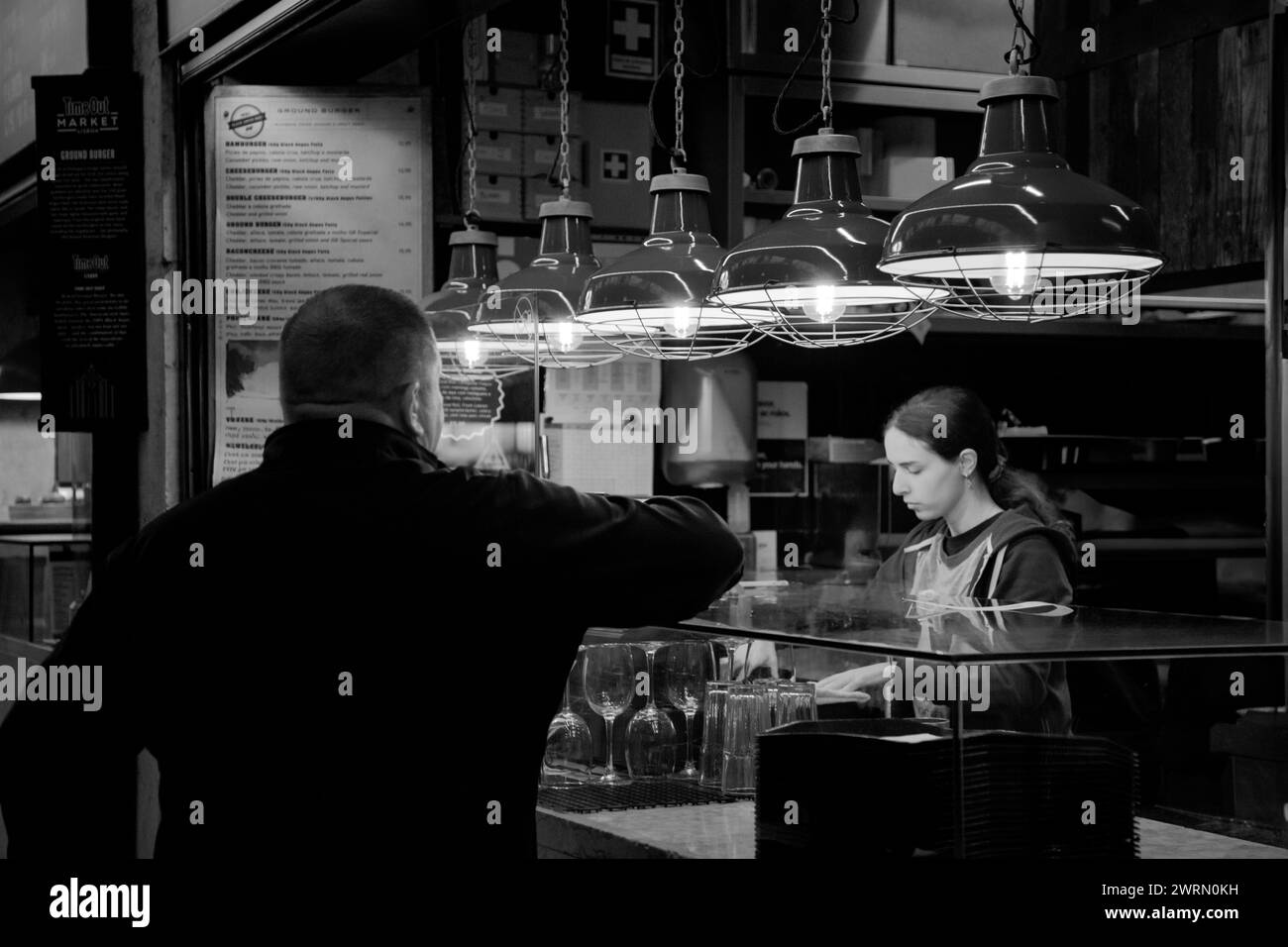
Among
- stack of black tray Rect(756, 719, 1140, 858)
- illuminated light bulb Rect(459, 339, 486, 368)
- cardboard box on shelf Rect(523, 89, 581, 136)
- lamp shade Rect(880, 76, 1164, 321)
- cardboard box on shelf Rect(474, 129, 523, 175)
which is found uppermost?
cardboard box on shelf Rect(523, 89, 581, 136)

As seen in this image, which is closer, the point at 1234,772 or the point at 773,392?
the point at 1234,772

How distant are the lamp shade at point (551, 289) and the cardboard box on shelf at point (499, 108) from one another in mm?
1480

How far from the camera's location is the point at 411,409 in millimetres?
2166

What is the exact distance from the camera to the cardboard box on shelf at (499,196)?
5.29 meters

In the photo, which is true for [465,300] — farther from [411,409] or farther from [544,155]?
[411,409]

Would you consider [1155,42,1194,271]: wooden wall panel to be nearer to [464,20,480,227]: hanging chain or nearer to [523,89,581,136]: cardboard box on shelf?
[523,89,581,136]: cardboard box on shelf

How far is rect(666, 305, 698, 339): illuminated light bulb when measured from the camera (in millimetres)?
3240

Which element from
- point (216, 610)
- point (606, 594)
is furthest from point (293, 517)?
point (606, 594)

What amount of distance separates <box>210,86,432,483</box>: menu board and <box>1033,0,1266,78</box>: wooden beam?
194 centimetres

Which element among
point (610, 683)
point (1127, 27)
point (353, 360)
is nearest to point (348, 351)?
point (353, 360)

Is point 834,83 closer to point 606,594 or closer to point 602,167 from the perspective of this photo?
point 602,167

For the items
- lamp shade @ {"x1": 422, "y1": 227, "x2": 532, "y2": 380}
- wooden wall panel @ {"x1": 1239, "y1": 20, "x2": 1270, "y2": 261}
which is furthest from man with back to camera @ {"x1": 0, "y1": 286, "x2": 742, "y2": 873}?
wooden wall panel @ {"x1": 1239, "y1": 20, "x2": 1270, "y2": 261}

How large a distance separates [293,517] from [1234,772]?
2.01 m

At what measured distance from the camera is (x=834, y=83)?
215 inches
